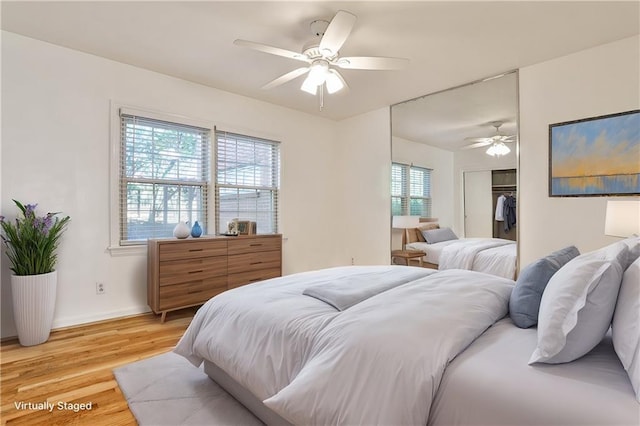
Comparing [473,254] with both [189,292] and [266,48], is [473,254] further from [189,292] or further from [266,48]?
[189,292]

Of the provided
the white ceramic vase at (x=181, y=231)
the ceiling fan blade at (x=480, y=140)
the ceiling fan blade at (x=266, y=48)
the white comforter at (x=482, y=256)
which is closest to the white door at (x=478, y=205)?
the white comforter at (x=482, y=256)

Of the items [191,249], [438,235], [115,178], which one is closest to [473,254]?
[438,235]

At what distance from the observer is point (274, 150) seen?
4.63m

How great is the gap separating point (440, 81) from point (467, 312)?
313 cm

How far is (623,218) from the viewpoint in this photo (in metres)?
2.16

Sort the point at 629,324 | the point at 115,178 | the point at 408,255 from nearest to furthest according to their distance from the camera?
the point at 629,324, the point at 115,178, the point at 408,255

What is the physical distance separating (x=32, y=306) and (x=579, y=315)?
11.8 ft

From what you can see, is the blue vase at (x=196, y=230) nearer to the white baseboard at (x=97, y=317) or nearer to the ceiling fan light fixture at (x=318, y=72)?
the white baseboard at (x=97, y=317)

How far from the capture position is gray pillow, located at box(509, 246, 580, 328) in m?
1.41

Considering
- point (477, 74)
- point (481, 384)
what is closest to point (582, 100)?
point (477, 74)

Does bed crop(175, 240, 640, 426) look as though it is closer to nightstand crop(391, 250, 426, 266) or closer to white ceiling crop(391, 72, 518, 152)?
nightstand crop(391, 250, 426, 266)

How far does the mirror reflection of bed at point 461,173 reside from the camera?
11.7 feet

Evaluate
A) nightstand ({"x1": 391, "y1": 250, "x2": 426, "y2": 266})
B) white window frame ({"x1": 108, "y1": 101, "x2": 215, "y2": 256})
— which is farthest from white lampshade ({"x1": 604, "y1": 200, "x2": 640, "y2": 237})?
white window frame ({"x1": 108, "y1": 101, "x2": 215, "y2": 256})

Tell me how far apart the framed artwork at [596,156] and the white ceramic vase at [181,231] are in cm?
381
